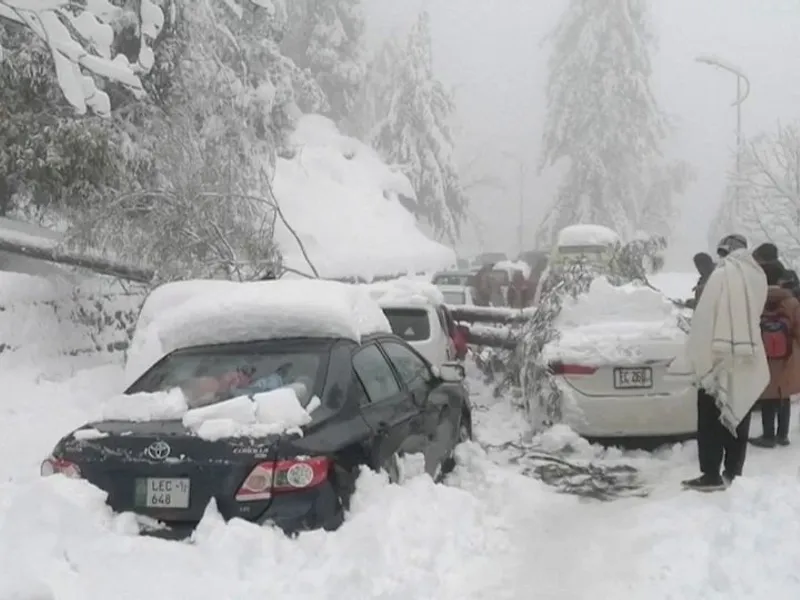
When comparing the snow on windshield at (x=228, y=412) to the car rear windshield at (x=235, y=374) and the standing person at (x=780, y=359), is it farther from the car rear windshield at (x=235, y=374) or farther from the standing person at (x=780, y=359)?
the standing person at (x=780, y=359)

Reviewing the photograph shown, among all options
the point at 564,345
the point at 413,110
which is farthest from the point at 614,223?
the point at 564,345

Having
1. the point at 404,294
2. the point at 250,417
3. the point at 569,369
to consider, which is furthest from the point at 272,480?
the point at 404,294

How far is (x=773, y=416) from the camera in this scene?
26.5ft

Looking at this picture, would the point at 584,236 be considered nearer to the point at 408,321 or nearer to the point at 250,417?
the point at 408,321

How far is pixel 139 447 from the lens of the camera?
15.1ft

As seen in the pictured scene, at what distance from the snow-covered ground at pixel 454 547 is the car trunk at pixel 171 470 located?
0.10 metres

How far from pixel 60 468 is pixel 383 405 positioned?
6.24 ft

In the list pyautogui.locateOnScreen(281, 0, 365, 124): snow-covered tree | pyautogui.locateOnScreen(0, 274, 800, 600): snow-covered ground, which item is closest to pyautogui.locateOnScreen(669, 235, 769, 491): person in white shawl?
pyautogui.locateOnScreen(0, 274, 800, 600): snow-covered ground

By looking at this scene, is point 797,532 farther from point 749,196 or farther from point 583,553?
point 749,196

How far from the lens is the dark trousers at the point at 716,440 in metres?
6.60

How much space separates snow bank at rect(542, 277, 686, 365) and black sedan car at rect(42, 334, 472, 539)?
2546 millimetres

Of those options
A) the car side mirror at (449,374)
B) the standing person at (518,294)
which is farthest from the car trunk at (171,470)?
the standing person at (518,294)

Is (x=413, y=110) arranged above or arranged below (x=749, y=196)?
above

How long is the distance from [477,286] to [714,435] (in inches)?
523
